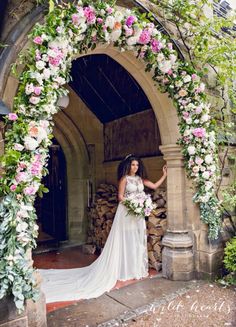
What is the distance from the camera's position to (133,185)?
12.3 feet

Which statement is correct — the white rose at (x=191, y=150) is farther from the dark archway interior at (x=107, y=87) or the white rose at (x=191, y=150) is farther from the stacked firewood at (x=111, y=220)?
the dark archway interior at (x=107, y=87)

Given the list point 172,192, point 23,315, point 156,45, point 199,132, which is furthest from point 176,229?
point 156,45

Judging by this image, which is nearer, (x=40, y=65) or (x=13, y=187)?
(x=13, y=187)

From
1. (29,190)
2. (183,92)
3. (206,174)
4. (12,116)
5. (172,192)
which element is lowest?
(172,192)

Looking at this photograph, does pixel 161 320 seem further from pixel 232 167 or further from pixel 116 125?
pixel 116 125

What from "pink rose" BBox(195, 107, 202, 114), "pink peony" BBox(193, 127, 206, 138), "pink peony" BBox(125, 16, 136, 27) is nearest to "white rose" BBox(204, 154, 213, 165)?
"pink peony" BBox(193, 127, 206, 138)

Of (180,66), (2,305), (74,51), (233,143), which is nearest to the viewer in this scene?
(2,305)

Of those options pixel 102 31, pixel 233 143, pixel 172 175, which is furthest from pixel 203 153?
pixel 102 31

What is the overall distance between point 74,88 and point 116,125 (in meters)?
1.08

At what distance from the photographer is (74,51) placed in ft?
8.12

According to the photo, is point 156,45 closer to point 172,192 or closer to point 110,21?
point 110,21

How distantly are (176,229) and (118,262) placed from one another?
2.93 ft

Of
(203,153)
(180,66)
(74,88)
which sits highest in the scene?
(74,88)

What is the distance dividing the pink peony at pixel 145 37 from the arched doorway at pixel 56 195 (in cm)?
314
